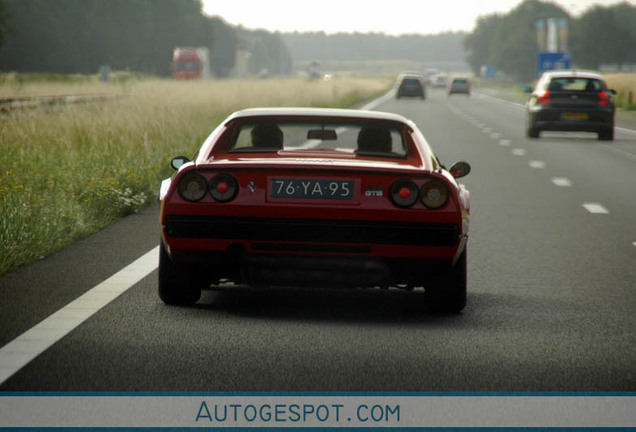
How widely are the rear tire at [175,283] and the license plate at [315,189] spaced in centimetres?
76

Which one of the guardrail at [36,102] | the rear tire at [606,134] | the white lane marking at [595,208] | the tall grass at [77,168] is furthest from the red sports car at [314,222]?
the rear tire at [606,134]

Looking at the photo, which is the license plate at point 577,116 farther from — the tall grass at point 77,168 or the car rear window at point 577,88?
the tall grass at point 77,168

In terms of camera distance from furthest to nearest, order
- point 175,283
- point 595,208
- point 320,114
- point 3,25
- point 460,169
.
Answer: point 3,25 < point 595,208 < point 460,169 < point 320,114 < point 175,283

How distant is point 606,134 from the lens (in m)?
28.1

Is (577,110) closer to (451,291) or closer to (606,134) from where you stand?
(606,134)

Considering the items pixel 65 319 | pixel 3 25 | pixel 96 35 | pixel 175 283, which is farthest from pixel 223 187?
pixel 96 35

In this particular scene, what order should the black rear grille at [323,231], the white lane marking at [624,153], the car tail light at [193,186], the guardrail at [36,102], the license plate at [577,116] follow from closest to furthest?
the black rear grille at [323,231] < the car tail light at [193,186] < the white lane marking at [624,153] < the guardrail at [36,102] < the license plate at [577,116]

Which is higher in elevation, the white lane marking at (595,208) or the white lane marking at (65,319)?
the white lane marking at (65,319)

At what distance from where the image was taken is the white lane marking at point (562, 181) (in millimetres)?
16375

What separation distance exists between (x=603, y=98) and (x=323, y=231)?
22456mm

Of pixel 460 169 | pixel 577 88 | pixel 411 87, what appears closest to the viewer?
pixel 460 169

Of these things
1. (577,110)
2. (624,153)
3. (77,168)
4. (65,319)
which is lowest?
(624,153)

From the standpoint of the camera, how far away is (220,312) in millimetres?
6934

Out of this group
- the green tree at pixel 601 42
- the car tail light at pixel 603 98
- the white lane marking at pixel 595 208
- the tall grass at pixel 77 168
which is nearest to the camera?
the tall grass at pixel 77 168
